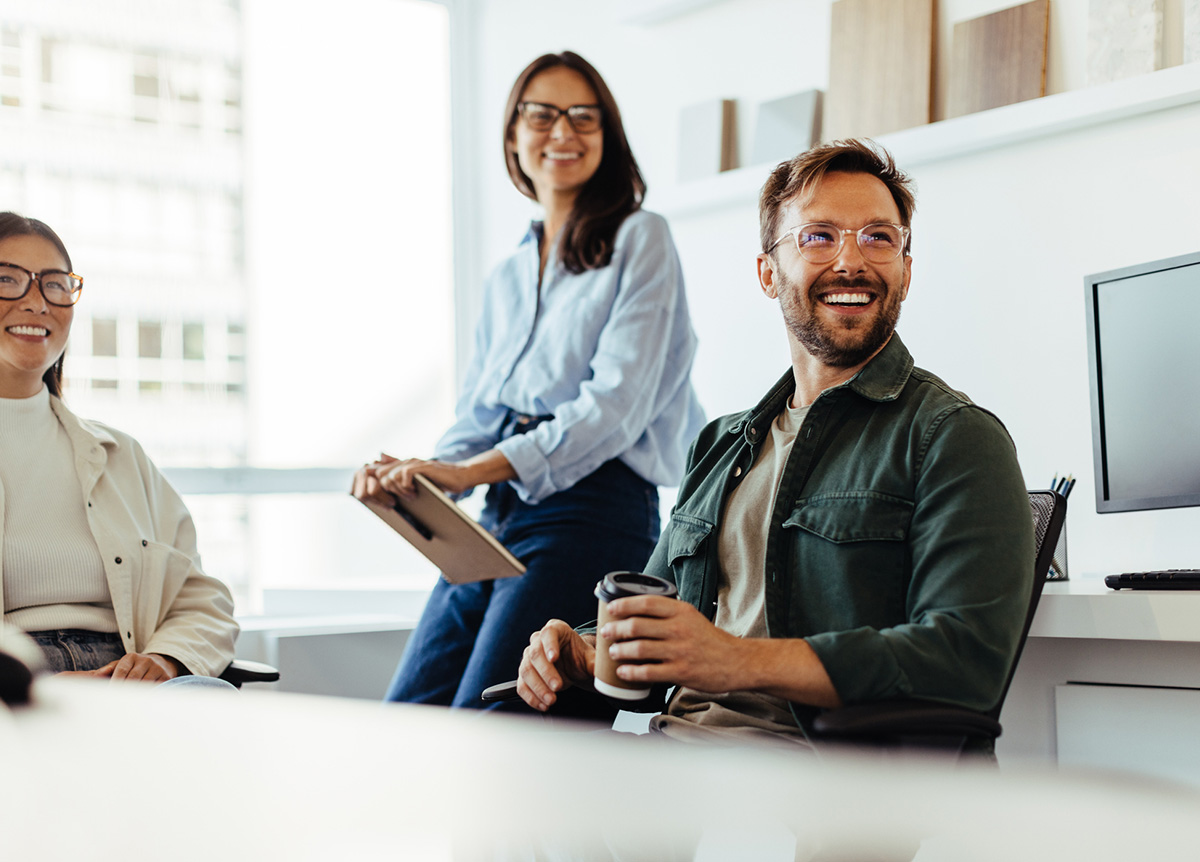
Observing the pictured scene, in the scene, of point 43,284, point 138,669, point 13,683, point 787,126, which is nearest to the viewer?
point 13,683

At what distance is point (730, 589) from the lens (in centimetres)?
149

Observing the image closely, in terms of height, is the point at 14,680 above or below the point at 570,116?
below

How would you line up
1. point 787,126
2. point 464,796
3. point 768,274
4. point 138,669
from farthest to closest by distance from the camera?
1. point 787,126
2. point 138,669
3. point 768,274
4. point 464,796

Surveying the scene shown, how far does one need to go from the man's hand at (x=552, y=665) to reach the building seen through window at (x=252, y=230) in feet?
6.73

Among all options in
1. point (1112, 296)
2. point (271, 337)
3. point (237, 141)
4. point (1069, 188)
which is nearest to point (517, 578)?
point (1112, 296)

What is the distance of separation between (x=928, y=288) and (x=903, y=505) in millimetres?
1348

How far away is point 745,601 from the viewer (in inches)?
57.3

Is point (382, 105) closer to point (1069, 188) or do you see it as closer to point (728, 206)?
point (728, 206)

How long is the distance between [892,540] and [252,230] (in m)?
2.64

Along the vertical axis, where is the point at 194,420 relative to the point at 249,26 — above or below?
below

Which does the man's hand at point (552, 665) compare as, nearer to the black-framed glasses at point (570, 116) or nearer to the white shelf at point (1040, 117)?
the black-framed glasses at point (570, 116)

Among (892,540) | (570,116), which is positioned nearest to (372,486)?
(570,116)

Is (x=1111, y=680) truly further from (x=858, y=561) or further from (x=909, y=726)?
(x=909, y=726)

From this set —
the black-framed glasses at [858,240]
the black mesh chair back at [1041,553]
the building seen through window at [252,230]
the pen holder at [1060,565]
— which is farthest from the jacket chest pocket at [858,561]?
the building seen through window at [252,230]
